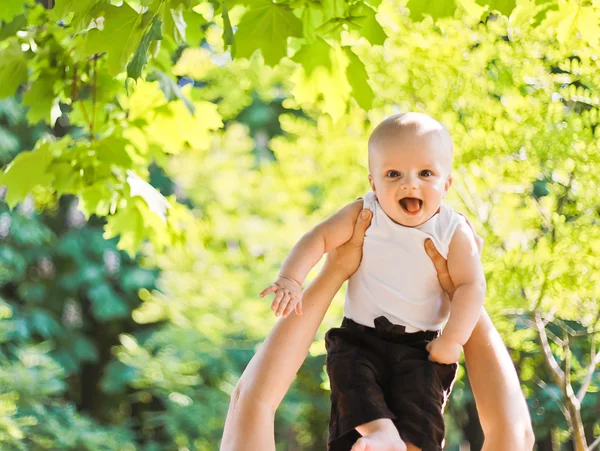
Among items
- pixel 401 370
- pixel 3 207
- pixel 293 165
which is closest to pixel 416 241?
pixel 401 370

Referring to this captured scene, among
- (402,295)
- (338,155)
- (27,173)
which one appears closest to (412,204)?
(402,295)

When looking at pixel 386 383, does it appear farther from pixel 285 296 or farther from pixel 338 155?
pixel 338 155

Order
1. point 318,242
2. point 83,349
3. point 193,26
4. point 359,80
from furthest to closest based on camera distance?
1. point 83,349
2. point 193,26
3. point 359,80
4. point 318,242

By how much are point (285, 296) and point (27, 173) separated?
0.98 metres

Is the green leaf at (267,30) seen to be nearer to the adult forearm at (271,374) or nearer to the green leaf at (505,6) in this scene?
the green leaf at (505,6)

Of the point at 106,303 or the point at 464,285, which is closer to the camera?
the point at 464,285

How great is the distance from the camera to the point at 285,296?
3.59 ft

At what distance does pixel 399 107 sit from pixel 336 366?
1618mm

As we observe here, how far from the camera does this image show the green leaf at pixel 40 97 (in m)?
1.86

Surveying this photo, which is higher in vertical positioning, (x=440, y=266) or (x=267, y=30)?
(x=267, y=30)

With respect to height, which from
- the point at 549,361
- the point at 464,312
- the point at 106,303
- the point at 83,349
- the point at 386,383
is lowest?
the point at 386,383

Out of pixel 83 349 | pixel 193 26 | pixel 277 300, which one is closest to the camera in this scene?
pixel 277 300

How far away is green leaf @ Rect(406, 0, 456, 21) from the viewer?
1.57m

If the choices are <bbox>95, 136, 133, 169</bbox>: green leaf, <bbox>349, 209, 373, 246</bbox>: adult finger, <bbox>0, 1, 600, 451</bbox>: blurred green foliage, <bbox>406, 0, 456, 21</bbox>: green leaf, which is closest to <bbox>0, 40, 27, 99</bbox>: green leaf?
<bbox>0, 1, 600, 451</bbox>: blurred green foliage
